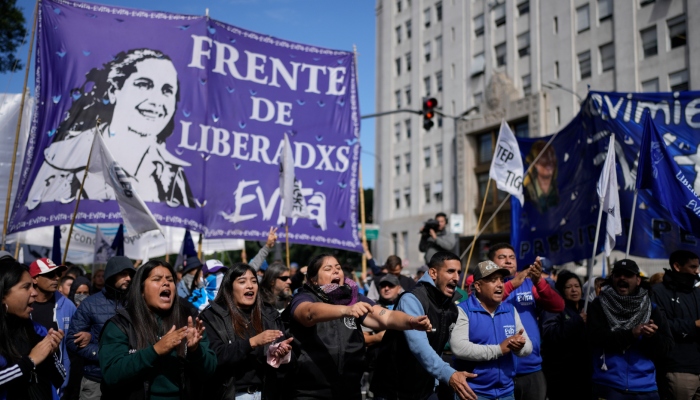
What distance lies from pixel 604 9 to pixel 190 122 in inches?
1048

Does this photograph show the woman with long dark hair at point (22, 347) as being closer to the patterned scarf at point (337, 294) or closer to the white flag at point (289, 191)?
A: the patterned scarf at point (337, 294)

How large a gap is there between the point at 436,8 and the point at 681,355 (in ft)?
131

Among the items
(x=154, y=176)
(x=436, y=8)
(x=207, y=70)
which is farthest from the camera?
(x=436, y=8)

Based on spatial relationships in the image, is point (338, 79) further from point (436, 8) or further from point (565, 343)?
point (436, 8)

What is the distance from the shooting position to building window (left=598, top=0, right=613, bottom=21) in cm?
3071

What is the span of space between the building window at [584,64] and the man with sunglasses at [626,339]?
28.2 meters

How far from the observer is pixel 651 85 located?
28.1m

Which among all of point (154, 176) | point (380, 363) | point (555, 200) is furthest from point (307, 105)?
point (380, 363)

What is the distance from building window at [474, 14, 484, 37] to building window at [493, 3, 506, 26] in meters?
1.13

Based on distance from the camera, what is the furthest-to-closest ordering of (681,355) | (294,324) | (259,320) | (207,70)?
(207,70) → (681,355) → (259,320) → (294,324)

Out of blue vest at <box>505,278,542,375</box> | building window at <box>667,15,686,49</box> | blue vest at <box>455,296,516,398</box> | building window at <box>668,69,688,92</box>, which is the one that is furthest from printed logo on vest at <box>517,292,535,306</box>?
building window at <box>667,15,686,49</box>

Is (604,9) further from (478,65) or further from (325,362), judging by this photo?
(325,362)

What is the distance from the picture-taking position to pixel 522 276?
543 centimetres

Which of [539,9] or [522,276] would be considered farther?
[539,9]
